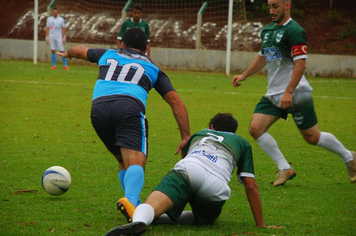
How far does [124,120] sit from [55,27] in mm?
18971

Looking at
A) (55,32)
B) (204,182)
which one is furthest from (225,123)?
(55,32)

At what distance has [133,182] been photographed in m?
4.12

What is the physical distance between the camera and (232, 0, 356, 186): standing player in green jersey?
224 inches

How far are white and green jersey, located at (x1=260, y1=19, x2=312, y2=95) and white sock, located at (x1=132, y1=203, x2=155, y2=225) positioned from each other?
8.90ft

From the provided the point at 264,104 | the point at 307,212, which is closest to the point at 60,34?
the point at 264,104

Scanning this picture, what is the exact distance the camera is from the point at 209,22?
2808 cm

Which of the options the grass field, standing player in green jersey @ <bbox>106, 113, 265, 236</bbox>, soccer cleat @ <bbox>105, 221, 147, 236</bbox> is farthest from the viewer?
the grass field

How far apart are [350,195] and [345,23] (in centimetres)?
2463

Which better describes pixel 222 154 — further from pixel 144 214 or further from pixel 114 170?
pixel 114 170

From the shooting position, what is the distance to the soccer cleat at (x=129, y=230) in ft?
11.8

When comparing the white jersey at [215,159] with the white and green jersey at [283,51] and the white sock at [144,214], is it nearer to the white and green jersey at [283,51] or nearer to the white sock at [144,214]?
the white sock at [144,214]

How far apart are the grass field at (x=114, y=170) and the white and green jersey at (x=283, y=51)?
1162mm

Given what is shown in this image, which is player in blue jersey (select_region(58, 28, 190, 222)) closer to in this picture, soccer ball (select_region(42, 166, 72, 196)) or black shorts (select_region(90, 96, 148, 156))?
black shorts (select_region(90, 96, 148, 156))

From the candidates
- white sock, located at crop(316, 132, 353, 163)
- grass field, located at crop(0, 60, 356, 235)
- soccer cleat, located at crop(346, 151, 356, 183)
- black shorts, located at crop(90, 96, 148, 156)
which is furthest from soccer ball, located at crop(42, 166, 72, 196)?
soccer cleat, located at crop(346, 151, 356, 183)
